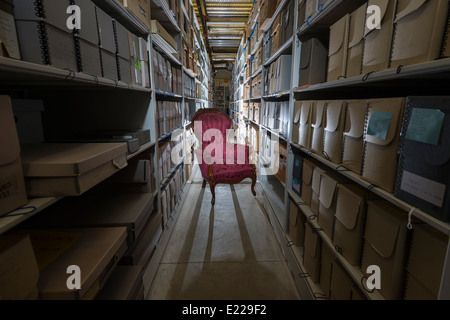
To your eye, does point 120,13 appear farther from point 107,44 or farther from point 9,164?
point 9,164

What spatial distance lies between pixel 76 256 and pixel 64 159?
39cm

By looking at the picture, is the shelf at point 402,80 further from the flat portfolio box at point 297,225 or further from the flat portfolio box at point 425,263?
the flat portfolio box at point 297,225

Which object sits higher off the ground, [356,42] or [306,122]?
[356,42]

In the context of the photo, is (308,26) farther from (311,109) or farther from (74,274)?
(74,274)

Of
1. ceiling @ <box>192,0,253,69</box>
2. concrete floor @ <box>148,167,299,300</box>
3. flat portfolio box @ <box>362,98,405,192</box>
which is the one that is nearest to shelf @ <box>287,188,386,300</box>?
flat portfolio box @ <box>362,98,405,192</box>

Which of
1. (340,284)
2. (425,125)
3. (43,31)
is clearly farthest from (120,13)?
(340,284)

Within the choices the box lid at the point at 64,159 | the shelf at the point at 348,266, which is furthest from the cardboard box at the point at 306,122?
the box lid at the point at 64,159

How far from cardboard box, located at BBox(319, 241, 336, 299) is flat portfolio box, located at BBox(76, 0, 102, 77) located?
147 centimetres

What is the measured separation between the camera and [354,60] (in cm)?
99

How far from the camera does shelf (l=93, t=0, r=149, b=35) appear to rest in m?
1.13

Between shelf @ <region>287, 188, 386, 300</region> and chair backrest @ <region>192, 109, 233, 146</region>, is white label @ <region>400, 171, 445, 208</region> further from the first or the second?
chair backrest @ <region>192, 109, 233, 146</region>

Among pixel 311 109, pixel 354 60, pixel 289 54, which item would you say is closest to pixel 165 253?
pixel 311 109

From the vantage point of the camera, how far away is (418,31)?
0.65 meters

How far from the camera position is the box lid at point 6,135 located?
537 mm
